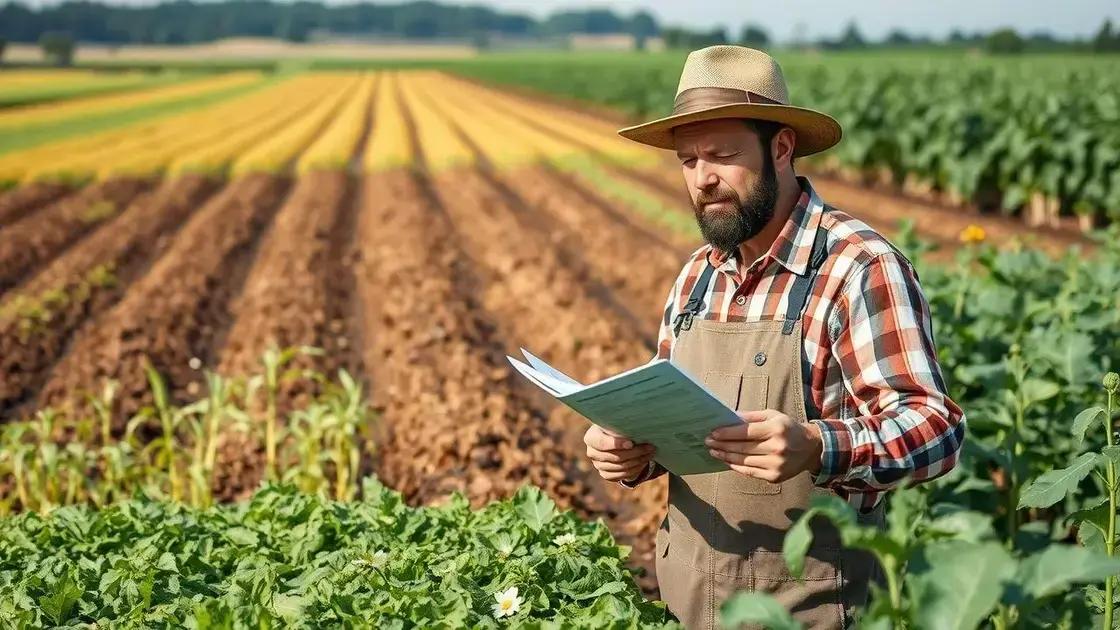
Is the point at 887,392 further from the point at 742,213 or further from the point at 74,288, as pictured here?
the point at 74,288

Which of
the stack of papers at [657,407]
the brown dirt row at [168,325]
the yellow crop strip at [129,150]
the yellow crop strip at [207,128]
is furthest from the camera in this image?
the yellow crop strip at [207,128]

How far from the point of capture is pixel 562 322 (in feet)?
28.3

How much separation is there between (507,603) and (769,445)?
2.49ft

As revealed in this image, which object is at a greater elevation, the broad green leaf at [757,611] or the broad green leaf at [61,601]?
the broad green leaf at [757,611]

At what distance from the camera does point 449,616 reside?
2424 mm

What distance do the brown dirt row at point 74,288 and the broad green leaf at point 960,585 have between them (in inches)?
292

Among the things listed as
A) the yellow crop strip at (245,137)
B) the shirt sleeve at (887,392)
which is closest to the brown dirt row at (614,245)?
the shirt sleeve at (887,392)

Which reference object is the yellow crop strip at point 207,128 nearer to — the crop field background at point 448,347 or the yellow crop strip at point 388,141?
the crop field background at point 448,347

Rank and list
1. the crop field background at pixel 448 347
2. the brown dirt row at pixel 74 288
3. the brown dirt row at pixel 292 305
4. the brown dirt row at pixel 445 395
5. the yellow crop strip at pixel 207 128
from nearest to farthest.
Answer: the crop field background at pixel 448 347
the brown dirt row at pixel 445 395
the brown dirt row at pixel 292 305
the brown dirt row at pixel 74 288
the yellow crop strip at pixel 207 128

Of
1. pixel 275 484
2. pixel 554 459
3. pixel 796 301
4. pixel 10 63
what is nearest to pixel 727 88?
pixel 796 301

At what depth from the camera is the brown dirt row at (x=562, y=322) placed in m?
5.70

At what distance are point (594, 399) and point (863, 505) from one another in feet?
2.60

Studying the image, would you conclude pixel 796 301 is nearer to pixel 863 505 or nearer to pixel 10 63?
pixel 863 505

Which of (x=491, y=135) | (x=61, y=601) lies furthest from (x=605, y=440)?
(x=491, y=135)
